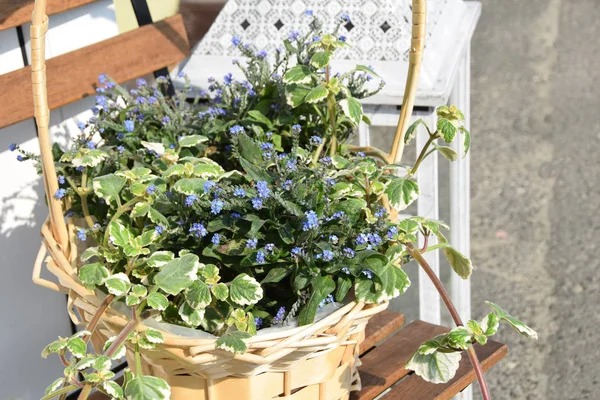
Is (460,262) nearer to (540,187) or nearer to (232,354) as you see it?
(232,354)

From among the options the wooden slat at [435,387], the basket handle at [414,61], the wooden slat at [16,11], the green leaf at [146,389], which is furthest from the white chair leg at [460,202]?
the green leaf at [146,389]

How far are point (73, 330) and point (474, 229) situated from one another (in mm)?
2040

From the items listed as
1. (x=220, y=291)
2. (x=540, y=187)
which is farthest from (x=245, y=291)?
(x=540, y=187)

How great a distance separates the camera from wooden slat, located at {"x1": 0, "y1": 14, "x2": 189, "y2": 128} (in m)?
1.41

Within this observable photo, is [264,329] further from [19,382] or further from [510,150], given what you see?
[510,150]

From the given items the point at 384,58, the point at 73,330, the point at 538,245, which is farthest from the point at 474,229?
the point at 73,330

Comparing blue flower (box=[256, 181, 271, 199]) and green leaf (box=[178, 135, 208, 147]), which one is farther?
green leaf (box=[178, 135, 208, 147])

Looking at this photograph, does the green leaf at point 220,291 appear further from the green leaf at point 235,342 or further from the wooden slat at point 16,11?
the wooden slat at point 16,11

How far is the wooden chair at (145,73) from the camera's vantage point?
1.37 meters

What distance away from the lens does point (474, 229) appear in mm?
3262

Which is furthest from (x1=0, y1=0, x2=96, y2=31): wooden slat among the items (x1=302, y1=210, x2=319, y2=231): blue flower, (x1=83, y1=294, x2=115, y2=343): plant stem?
(x1=302, y1=210, x2=319, y2=231): blue flower

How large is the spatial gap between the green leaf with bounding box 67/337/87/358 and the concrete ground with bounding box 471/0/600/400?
180 cm

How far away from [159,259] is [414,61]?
500 millimetres

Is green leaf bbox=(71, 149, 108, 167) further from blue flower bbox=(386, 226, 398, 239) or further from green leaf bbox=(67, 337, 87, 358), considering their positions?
blue flower bbox=(386, 226, 398, 239)
